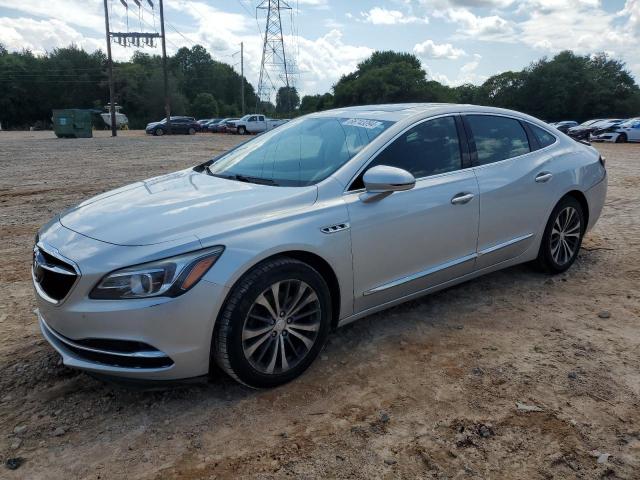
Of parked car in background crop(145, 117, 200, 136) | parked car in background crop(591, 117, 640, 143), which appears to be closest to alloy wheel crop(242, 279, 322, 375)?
parked car in background crop(591, 117, 640, 143)

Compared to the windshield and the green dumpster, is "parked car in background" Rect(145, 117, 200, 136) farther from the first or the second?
the windshield

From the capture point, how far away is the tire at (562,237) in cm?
461

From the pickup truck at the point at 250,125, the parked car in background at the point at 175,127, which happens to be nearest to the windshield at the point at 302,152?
the pickup truck at the point at 250,125

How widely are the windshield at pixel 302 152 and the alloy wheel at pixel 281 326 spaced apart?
2.50 ft

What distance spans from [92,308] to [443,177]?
2445 mm

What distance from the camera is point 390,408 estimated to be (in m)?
2.82

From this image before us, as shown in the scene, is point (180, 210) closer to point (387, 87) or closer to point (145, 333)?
point (145, 333)

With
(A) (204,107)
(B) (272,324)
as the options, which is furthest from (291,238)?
(A) (204,107)

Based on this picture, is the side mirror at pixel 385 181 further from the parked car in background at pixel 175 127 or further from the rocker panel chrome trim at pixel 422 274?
the parked car in background at pixel 175 127

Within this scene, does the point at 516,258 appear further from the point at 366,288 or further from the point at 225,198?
the point at 225,198

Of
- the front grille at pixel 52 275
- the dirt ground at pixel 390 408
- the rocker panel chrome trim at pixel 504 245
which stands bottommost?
the dirt ground at pixel 390 408

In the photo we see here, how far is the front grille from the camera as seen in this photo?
104 inches

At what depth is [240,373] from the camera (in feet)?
9.20

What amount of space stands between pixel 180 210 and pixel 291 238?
67cm
